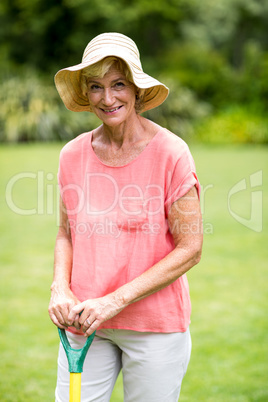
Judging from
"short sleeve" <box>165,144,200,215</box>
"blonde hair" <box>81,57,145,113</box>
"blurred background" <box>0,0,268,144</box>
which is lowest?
"short sleeve" <box>165,144,200,215</box>

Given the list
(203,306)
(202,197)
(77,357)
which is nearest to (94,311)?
(77,357)

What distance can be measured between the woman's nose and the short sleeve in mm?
309

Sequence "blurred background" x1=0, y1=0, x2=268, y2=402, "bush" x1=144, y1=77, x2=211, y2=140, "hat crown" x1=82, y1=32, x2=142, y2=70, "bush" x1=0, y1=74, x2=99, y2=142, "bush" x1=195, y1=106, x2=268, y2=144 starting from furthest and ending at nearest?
"bush" x1=144, y1=77, x2=211, y2=140
"bush" x1=195, y1=106, x2=268, y2=144
"bush" x1=0, y1=74, x2=99, y2=142
"blurred background" x1=0, y1=0, x2=268, y2=402
"hat crown" x1=82, y1=32, x2=142, y2=70

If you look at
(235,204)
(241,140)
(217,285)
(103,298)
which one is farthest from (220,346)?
(241,140)

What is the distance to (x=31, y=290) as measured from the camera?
5.23 m

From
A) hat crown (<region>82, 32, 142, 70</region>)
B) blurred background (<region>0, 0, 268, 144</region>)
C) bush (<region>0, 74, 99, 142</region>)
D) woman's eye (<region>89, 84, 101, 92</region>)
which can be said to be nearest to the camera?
hat crown (<region>82, 32, 142, 70</region>)

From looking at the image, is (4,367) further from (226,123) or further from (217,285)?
(226,123)

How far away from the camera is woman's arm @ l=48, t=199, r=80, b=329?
6.13 ft

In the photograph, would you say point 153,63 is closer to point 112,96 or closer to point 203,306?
point 203,306

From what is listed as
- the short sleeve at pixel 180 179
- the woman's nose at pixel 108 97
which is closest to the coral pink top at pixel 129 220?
the short sleeve at pixel 180 179

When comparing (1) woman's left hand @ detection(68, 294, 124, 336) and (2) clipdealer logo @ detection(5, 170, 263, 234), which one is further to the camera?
(2) clipdealer logo @ detection(5, 170, 263, 234)

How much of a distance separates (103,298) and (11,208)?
23.7ft

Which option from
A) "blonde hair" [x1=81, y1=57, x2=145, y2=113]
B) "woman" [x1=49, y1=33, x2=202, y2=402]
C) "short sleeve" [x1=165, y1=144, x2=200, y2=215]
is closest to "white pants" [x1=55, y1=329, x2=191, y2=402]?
"woman" [x1=49, y1=33, x2=202, y2=402]

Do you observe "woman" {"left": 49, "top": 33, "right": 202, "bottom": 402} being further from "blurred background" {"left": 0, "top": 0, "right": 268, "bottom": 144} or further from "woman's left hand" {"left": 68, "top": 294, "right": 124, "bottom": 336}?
"blurred background" {"left": 0, "top": 0, "right": 268, "bottom": 144}
